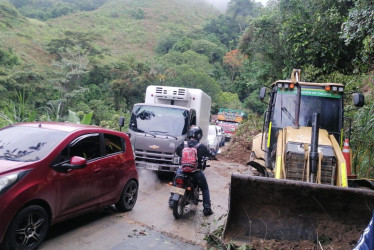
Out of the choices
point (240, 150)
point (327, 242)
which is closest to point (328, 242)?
point (327, 242)

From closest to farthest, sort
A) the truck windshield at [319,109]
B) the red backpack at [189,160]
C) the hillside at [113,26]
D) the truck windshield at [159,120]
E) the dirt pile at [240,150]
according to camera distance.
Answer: the red backpack at [189,160]
the truck windshield at [319,109]
the truck windshield at [159,120]
the dirt pile at [240,150]
the hillside at [113,26]

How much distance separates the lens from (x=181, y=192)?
21.6ft

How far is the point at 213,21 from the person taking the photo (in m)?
93.3

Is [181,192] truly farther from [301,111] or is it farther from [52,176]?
[301,111]

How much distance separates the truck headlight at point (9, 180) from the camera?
4.27 meters

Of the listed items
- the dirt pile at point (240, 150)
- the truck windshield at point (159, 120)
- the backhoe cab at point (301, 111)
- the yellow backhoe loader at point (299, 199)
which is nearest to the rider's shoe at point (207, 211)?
the backhoe cab at point (301, 111)

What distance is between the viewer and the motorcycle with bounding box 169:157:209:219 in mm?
6612

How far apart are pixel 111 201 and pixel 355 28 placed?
739cm

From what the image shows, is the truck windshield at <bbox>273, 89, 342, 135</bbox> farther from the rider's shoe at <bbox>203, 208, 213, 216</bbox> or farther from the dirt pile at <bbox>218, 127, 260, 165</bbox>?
the dirt pile at <bbox>218, 127, 260, 165</bbox>

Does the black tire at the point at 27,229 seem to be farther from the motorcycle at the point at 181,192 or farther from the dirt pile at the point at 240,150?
the dirt pile at the point at 240,150

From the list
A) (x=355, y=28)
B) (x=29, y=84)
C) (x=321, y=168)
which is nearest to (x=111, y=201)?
(x=321, y=168)

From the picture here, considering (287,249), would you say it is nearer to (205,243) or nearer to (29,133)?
(205,243)

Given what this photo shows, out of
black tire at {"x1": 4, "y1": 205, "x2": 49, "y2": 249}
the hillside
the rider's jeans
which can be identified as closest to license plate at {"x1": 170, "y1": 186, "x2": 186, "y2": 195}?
the rider's jeans

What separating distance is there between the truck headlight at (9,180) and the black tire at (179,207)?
9.71ft
